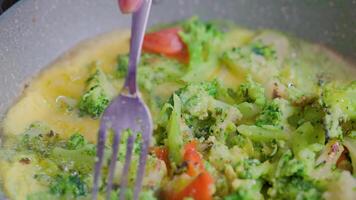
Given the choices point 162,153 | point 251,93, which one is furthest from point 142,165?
point 251,93

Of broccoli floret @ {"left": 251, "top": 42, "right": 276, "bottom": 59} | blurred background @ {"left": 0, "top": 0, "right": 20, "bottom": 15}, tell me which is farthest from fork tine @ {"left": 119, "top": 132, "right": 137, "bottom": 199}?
broccoli floret @ {"left": 251, "top": 42, "right": 276, "bottom": 59}

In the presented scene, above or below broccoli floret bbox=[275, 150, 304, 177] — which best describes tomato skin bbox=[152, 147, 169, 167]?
below

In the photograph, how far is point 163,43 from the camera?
10.8 ft

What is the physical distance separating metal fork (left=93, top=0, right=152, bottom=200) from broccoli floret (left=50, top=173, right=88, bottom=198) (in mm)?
146

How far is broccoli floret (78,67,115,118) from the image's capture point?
282 cm

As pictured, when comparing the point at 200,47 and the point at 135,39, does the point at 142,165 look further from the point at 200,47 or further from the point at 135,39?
the point at 200,47

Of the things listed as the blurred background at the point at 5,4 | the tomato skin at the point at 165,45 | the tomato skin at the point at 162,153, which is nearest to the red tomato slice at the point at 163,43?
the tomato skin at the point at 165,45

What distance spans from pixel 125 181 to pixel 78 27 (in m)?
1.29

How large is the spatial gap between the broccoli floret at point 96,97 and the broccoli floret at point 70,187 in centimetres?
45

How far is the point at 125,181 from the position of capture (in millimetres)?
2279

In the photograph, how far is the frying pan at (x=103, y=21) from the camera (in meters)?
2.91

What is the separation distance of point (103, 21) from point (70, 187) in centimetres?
127

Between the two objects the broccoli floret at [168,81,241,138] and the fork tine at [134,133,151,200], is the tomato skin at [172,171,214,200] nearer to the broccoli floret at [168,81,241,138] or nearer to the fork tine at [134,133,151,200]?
the fork tine at [134,133,151,200]

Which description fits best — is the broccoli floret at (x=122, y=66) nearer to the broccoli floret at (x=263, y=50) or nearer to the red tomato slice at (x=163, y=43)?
the red tomato slice at (x=163, y=43)
